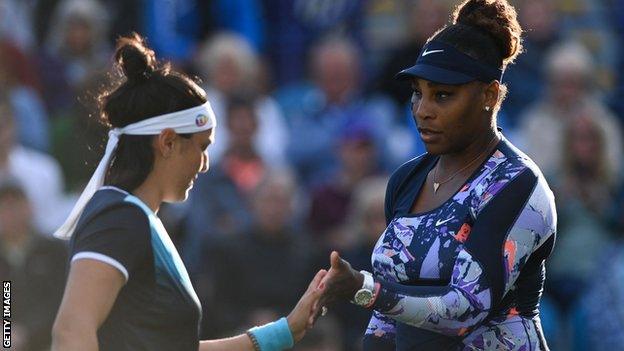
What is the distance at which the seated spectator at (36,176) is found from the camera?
28.2ft

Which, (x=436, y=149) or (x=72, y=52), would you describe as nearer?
(x=436, y=149)

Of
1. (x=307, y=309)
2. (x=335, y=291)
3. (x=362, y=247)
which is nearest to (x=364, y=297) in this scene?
(x=335, y=291)

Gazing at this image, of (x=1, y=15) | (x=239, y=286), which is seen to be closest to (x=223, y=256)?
(x=239, y=286)

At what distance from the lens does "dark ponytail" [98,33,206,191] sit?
14.7 feet

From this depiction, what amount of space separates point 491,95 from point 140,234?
46.8 inches

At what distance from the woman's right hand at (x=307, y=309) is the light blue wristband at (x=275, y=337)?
0.07 feet

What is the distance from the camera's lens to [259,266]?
8.12 meters

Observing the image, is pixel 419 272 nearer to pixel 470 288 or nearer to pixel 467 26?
pixel 470 288

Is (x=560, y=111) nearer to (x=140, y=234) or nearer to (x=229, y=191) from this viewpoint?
(x=229, y=191)

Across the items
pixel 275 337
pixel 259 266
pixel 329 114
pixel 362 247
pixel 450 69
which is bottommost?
pixel 259 266

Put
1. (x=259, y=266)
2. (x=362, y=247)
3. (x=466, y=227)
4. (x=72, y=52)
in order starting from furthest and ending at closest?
(x=72, y=52)
(x=259, y=266)
(x=362, y=247)
(x=466, y=227)

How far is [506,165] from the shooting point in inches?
171

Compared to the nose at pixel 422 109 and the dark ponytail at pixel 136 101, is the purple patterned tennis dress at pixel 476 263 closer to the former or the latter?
the nose at pixel 422 109

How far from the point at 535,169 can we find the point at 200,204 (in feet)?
14.3
